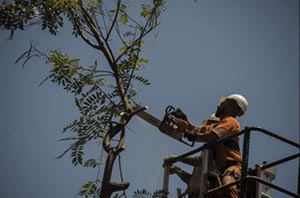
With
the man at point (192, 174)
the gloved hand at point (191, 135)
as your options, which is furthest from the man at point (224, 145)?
the man at point (192, 174)

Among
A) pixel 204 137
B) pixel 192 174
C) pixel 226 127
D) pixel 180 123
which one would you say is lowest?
pixel 192 174

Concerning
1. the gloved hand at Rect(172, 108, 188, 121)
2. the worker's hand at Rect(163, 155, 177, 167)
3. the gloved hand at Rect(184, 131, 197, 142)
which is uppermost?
the gloved hand at Rect(172, 108, 188, 121)

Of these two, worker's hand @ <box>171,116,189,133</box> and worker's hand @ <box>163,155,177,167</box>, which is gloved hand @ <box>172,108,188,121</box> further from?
worker's hand @ <box>163,155,177,167</box>

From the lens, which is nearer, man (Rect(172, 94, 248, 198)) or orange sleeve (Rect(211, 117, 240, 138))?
man (Rect(172, 94, 248, 198))

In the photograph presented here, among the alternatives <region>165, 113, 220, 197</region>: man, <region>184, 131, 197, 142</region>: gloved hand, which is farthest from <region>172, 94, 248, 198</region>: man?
<region>165, 113, 220, 197</region>: man

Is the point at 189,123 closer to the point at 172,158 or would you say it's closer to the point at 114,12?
the point at 172,158

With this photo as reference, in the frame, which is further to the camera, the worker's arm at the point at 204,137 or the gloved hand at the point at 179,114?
the gloved hand at the point at 179,114

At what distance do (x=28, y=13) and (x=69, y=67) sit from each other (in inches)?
36.9

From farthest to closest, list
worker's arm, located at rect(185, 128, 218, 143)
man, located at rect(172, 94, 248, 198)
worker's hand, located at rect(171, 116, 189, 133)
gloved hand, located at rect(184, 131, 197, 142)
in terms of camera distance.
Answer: worker's hand, located at rect(171, 116, 189, 133), gloved hand, located at rect(184, 131, 197, 142), worker's arm, located at rect(185, 128, 218, 143), man, located at rect(172, 94, 248, 198)

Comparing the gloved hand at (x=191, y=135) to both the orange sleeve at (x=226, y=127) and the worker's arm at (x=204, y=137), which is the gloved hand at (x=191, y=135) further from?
the orange sleeve at (x=226, y=127)

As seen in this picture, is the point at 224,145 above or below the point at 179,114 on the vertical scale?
below

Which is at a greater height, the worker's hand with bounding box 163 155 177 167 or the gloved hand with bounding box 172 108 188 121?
the gloved hand with bounding box 172 108 188 121

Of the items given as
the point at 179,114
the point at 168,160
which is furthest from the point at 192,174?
the point at 179,114

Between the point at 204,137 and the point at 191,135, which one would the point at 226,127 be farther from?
the point at 191,135
